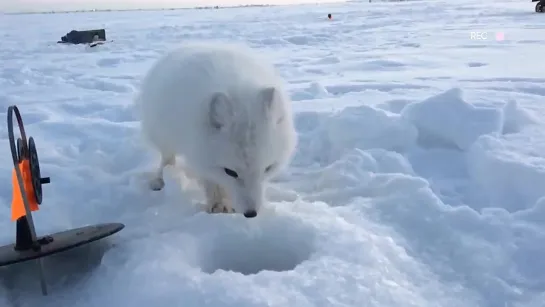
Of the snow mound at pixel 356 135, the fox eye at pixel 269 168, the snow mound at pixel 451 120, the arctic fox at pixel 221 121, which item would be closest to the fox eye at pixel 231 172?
the arctic fox at pixel 221 121

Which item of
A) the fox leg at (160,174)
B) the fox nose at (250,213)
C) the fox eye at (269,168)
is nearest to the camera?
the fox nose at (250,213)

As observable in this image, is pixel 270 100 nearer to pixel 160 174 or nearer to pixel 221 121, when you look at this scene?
pixel 221 121

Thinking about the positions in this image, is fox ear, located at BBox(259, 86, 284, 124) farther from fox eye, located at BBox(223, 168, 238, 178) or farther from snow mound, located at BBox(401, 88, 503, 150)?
snow mound, located at BBox(401, 88, 503, 150)

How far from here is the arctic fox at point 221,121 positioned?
246cm

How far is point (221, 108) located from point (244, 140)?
0.18 meters

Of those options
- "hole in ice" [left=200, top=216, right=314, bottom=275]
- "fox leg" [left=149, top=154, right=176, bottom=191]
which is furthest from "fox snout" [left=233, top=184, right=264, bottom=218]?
"fox leg" [left=149, top=154, right=176, bottom=191]

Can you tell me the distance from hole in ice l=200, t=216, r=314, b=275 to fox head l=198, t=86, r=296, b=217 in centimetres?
17

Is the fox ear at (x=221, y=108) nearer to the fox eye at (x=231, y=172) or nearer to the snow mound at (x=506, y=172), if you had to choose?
the fox eye at (x=231, y=172)

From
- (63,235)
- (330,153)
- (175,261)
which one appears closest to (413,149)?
(330,153)

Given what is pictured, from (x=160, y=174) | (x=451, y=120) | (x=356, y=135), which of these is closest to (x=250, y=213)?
(x=160, y=174)

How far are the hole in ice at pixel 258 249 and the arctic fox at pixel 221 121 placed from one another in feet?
0.55

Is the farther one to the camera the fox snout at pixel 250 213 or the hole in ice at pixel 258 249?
the fox snout at pixel 250 213

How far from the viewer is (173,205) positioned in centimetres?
283

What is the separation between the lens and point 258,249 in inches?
89.2
